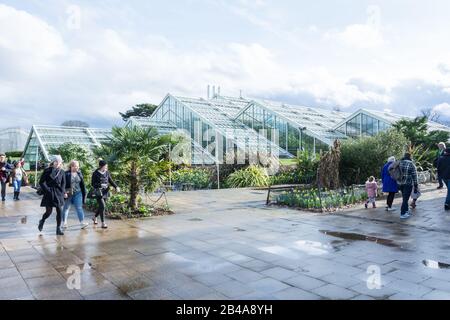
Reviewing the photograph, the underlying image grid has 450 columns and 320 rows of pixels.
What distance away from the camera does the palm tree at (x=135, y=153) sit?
962 centimetres

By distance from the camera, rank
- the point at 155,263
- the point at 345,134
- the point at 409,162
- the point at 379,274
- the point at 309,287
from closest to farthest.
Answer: the point at 309,287
the point at 379,274
the point at 155,263
the point at 409,162
the point at 345,134

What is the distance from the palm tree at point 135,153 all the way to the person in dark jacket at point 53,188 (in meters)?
2.39

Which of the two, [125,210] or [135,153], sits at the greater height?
[135,153]

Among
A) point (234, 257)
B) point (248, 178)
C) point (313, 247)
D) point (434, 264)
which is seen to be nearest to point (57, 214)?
point (234, 257)

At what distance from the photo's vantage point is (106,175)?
827 centimetres

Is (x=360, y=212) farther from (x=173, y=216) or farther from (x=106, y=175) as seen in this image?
(x=106, y=175)

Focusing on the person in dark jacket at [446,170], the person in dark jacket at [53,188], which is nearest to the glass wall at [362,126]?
the person in dark jacket at [446,170]

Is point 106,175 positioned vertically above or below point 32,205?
above

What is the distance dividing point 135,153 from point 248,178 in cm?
962

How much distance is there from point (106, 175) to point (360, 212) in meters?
6.59

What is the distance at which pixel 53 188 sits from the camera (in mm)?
7156

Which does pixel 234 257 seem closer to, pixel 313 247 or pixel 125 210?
pixel 313 247

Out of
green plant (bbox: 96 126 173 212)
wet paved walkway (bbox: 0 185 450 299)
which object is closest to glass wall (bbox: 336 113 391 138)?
wet paved walkway (bbox: 0 185 450 299)
